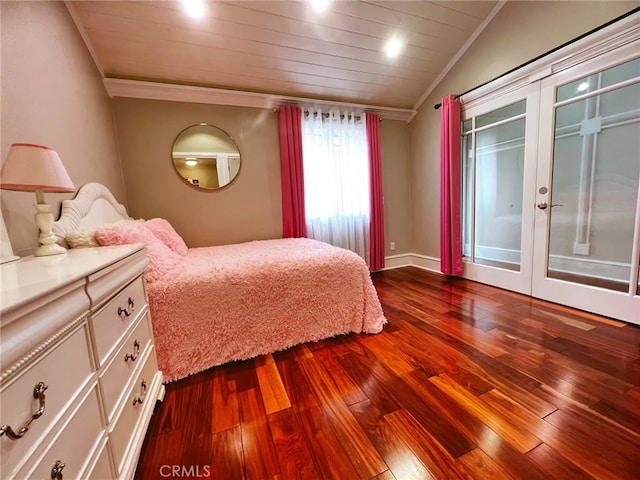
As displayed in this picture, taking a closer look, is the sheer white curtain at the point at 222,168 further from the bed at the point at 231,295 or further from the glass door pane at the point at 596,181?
the glass door pane at the point at 596,181

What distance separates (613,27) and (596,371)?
2290mm

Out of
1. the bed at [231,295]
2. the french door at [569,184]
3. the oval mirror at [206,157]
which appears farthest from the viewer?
the oval mirror at [206,157]

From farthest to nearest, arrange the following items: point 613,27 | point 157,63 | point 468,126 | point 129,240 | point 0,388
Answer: point 468,126, point 157,63, point 613,27, point 129,240, point 0,388

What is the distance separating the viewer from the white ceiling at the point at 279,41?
208cm

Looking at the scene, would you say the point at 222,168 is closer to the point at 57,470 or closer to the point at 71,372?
the point at 71,372

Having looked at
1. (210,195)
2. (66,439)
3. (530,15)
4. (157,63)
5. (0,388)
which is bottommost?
(66,439)

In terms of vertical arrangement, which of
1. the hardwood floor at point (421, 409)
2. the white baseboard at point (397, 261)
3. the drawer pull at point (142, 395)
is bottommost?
the hardwood floor at point (421, 409)

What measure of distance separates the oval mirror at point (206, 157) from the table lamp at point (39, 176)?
183 centimetres

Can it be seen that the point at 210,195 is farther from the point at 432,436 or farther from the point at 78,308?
the point at 432,436

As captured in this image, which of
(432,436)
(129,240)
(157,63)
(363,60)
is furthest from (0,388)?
(363,60)

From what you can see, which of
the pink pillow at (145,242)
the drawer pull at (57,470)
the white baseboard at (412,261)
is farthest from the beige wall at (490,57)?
the drawer pull at (57,470)

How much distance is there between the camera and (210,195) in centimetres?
289

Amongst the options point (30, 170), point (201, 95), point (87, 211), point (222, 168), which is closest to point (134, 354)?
point (30, 170)

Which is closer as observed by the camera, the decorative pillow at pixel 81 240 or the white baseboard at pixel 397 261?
the decorative pillow at pixel 81 240
